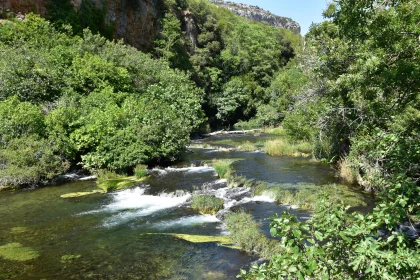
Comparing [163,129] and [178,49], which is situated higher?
[178,49]

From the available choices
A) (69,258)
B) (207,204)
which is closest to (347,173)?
(207,204)

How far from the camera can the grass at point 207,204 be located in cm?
1356

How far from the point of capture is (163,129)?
22.9 m

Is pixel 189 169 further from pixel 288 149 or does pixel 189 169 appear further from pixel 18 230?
pixel 18 230

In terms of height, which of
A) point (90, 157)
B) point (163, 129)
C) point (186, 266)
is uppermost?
point (163, 129)

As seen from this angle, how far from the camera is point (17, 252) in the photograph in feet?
34.1

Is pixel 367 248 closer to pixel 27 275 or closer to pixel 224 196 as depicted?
pixel 27 275

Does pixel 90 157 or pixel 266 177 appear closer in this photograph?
pixel 266 177

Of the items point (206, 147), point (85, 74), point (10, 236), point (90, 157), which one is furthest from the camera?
point (206, 147)

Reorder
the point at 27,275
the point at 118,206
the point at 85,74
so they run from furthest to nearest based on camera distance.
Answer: the point at 85,74 → the point at 118,206 → the point at 27,275

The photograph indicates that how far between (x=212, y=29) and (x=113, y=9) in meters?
21.5

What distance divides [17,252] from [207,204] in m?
6.67

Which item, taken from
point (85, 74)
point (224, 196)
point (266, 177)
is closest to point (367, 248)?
point (224, 196)

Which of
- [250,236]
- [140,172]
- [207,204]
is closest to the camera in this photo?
[250,236]
